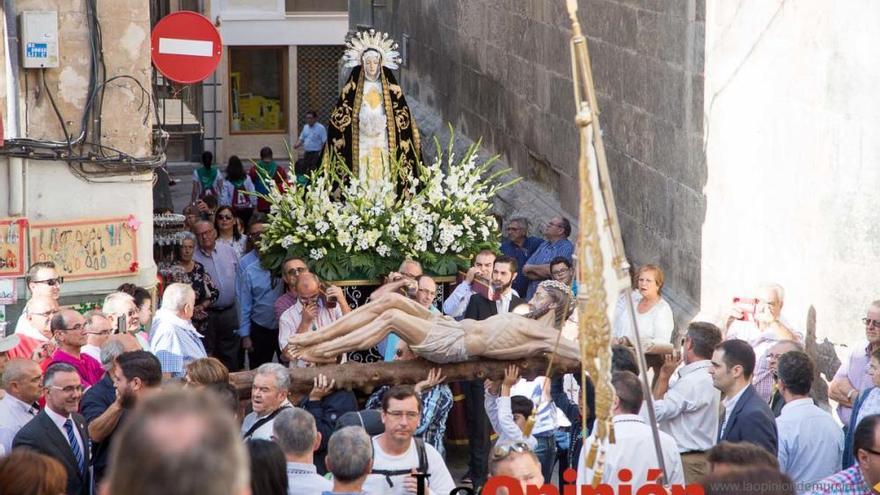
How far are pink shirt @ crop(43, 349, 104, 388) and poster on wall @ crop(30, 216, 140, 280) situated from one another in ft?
6.56

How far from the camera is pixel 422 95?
20438mm

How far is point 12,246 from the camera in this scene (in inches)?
362

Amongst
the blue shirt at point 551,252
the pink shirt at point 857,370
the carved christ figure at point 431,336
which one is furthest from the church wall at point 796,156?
the carved christ figure at point 431,336

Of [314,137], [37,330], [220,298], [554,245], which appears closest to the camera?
[37,330]

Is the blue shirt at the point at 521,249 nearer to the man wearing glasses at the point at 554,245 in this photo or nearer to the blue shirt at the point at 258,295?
the man wearing glasses at the point at 554,245

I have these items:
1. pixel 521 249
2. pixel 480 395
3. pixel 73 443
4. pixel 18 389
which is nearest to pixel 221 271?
pixel 521 249

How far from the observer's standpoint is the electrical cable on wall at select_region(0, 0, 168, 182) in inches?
368

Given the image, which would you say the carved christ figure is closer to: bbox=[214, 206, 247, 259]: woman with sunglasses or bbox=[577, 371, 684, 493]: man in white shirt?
bbox=[577, 371, 684, 493]: man in white shirt

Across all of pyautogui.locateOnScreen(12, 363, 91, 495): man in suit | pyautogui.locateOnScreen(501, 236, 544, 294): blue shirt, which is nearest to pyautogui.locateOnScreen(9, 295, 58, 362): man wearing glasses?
pyautogui.locateOnScreen(12, 363, 91, 495): man in suit

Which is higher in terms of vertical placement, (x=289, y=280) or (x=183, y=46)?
(x=183, y=46)

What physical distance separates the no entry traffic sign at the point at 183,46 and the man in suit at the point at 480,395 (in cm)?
273

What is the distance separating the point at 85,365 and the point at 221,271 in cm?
345

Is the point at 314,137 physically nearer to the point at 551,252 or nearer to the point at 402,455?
the point at 551,252

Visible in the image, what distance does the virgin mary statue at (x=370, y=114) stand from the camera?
40.8 feet
